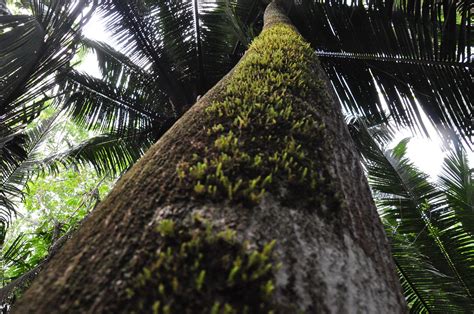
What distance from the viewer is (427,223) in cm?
459

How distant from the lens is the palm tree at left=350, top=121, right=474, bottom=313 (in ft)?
13.6

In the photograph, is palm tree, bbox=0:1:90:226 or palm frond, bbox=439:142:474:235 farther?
palm frond, bbox=439:142:474:235

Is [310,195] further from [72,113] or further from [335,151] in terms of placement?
[72,113]

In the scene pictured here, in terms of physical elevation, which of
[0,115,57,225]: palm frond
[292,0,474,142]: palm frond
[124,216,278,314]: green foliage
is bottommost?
[292,0,474,142]: palm frond

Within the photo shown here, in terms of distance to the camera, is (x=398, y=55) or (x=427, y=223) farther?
(x=427, y=223)

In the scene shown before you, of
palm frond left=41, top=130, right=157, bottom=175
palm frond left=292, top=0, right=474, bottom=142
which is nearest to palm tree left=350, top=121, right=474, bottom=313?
palm frond left=292, top=0, right=474, bottom=142

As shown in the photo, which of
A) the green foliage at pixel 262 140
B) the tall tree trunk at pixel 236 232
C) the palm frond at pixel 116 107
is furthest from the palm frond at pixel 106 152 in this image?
the tall tree trunk at pixel 236 232

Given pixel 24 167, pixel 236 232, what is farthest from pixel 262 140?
pixel 24 167

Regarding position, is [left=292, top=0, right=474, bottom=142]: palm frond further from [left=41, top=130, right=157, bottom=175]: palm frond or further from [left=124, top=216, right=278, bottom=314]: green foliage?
[left=124, top=216, right=278, bottom=314]: green foliage

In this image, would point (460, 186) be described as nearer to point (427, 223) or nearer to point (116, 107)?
point (427, 223)

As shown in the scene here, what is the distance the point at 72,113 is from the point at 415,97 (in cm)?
467

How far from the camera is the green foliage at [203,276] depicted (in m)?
0.77

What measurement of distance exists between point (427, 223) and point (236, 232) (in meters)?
4.40

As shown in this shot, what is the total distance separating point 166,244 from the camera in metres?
0.91
